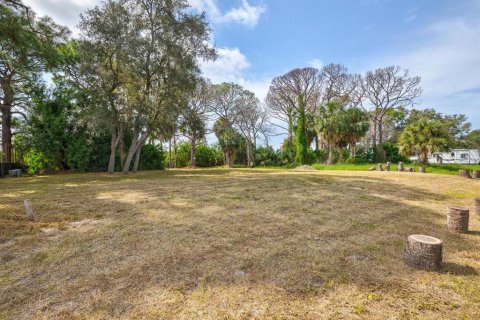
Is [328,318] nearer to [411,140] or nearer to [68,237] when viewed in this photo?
[68,237]

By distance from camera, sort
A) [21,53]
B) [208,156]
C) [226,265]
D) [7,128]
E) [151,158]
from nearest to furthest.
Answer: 1. [226,265]
2. [21,53]
3. [7,128]
4. [151,158]
5. [208,156]

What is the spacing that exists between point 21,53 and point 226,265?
40.2 ft

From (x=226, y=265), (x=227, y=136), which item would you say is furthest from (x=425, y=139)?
(x=226, y=265)

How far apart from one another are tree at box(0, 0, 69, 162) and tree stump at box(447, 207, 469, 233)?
1282cm

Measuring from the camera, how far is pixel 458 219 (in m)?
4.36

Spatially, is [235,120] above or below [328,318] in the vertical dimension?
above

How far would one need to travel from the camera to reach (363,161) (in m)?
24.2

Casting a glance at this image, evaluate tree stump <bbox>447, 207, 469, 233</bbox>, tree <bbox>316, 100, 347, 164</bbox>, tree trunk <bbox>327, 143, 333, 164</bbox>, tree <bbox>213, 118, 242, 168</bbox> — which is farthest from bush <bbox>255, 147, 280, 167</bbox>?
tree stump <bbox>447, 207, 469, 233</bbox>

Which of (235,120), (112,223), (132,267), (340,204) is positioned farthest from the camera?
(235,120)

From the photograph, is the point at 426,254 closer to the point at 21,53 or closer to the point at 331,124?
the point at 21,53

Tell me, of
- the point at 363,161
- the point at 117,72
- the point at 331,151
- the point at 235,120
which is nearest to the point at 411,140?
the point at 363,161

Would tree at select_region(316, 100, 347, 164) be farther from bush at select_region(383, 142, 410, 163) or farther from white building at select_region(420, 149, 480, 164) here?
white building at select_region(420, 149, 480, 164)

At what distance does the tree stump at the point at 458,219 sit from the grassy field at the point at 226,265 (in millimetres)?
140

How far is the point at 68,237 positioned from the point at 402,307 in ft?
13.9
